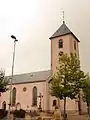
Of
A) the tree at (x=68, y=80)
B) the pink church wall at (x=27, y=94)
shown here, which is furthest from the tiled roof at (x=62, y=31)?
the tree at (x=68, y=80)

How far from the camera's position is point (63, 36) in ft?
183

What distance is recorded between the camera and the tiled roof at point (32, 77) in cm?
5896

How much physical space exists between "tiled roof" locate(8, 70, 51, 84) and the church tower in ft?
16.5

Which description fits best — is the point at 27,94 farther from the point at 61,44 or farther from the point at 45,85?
the point at 61,44

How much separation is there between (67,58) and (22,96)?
86.8 feet

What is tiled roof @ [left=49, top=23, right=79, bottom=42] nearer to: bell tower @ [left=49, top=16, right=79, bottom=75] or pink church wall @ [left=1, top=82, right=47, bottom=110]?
bell tower @ [left=49, top=16, right=79, bottom=75]

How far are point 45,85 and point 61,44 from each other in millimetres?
10452

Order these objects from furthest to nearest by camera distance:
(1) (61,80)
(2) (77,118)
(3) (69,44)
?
(3) (69,44) < (2) (77,118) < (1) (61,80)

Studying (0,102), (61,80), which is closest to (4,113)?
(61,80)

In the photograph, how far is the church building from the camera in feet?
176

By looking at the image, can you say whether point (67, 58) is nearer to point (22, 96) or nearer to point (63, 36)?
point (63, 36)

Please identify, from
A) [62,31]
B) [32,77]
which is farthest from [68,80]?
[32,77]

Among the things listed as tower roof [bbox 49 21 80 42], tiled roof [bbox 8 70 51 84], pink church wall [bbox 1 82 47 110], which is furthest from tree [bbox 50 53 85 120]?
tiled roof [bbox 8 70 51 84]

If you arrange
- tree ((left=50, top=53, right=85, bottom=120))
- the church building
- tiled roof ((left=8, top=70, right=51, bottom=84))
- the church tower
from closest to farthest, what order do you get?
tree ((left=50, top=53, right=85, bottom=120)) < the church building < the church tower < tiled roof ((left=8, top=70, right=51, bottom=84))
